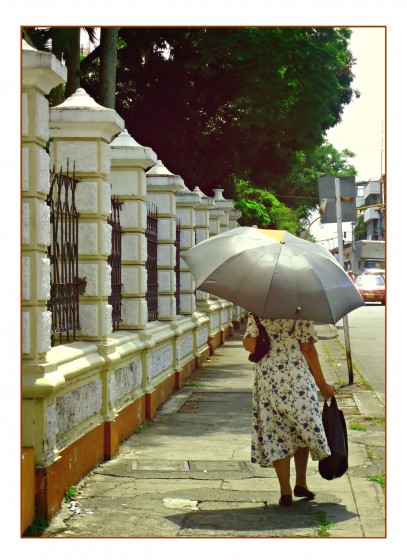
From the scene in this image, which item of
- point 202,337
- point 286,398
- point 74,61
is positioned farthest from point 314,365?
point 74,61

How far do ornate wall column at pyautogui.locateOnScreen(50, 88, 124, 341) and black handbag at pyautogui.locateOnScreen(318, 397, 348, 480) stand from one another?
235 centimetres

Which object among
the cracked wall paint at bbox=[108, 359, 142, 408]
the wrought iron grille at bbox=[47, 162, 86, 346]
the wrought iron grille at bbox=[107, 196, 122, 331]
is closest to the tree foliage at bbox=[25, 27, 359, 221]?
the wrought iron grille at bbox=[107, 196, 122, 331]

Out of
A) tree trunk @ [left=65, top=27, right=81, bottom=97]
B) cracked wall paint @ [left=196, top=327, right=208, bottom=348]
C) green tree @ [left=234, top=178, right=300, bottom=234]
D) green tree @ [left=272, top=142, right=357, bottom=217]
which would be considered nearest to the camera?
tree trunk @ [left=65, top=27, right=81, bottom=97]

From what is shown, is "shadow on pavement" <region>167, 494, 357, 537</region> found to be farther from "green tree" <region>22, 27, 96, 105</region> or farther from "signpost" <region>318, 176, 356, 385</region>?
"green tree" <region>22, 27, 96, 105</region>

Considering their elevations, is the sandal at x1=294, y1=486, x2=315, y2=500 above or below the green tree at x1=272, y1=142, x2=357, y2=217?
below

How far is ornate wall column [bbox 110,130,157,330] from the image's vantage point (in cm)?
1032

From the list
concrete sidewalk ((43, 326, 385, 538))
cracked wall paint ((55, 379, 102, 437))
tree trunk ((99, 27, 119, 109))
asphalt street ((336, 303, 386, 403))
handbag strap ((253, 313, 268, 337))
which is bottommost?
asphalt street ((336, 303, 386, 403))

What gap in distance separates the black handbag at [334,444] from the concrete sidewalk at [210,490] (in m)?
0.26

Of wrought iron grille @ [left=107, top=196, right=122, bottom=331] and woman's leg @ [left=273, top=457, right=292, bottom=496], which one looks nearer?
woman's leg @ [left=273, top=457, right=292, bottom=496]

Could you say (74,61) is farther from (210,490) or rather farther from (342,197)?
(210,490)

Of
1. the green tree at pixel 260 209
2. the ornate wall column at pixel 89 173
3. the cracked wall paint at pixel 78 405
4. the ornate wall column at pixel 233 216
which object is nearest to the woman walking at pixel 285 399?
the cracked wall paint at pixel 78 405

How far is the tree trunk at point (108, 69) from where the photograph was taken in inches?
643

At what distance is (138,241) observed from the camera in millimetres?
10555

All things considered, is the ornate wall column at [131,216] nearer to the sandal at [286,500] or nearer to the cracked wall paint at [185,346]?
the cracked wall paint at [185,346]
